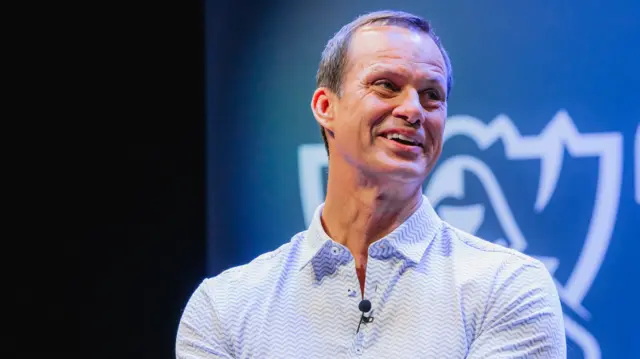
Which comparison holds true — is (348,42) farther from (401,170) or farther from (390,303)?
(390,303)

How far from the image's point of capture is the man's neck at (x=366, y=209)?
5.65ft

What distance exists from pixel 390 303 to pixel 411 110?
1.27ft

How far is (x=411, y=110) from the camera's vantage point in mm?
1672

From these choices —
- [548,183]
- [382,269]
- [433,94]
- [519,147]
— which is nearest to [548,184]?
[548,183]

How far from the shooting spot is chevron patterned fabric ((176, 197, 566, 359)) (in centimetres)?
151

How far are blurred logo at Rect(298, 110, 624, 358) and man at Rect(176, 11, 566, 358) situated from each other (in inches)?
30.3

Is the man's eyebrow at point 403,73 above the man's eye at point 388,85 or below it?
above

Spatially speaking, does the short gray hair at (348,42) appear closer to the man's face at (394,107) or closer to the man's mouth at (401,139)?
the man's face at (394,107)

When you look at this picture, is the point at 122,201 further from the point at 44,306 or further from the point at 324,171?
the point at 324,171

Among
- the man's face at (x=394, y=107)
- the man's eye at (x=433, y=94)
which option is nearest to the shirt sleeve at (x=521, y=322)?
the man's face at (x=394, y=107)

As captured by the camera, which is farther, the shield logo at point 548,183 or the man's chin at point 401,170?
the shield logo at point 548,183

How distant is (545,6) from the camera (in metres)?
2.52

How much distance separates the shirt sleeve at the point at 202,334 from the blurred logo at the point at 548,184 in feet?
3.62

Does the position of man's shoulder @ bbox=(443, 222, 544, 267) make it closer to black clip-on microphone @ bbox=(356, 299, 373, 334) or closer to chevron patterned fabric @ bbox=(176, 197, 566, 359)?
chevron patterned fabric @ bbox=(176, 197, 566, 359)
